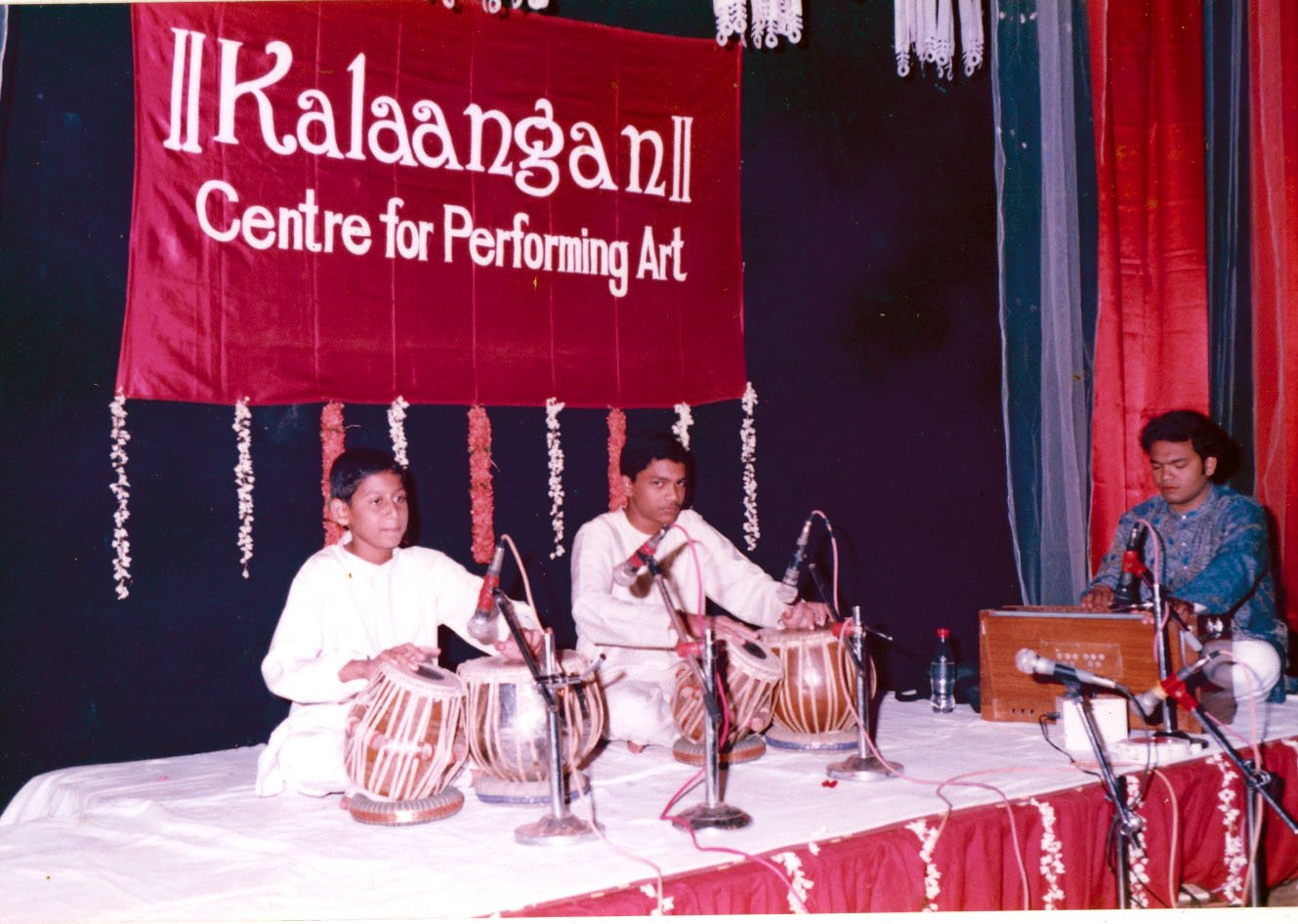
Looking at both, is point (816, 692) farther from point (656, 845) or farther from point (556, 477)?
point (556, 477)

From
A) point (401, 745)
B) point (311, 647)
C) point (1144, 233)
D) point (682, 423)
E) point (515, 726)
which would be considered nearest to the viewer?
point (401, 745)

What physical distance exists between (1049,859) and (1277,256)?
328cm

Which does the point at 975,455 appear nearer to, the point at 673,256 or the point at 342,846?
the point at 673,256

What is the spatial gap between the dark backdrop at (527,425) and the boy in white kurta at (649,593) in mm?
477

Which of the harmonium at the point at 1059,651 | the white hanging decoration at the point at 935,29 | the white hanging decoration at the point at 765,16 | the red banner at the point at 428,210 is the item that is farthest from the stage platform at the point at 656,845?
the white hanging decoration at the point at 935,29

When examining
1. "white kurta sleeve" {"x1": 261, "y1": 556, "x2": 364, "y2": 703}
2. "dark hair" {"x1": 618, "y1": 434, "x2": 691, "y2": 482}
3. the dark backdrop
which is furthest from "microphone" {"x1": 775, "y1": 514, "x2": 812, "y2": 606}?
the dark backdrop

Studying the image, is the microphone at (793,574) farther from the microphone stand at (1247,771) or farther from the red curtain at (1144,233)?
the red curtain at (1144,233)

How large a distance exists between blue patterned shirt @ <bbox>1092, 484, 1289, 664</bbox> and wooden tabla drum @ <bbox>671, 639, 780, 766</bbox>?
5.27 ft

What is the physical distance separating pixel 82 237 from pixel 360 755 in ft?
6.60

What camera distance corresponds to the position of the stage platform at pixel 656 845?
232 centimetres

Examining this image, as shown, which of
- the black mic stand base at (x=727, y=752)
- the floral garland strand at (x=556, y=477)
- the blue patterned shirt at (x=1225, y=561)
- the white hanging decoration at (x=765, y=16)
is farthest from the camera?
the floral garland strand at (x=556, y=477)

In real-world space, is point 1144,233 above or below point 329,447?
above

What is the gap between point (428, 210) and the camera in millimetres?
4164

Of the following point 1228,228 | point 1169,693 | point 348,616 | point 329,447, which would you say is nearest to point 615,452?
point 329,447
